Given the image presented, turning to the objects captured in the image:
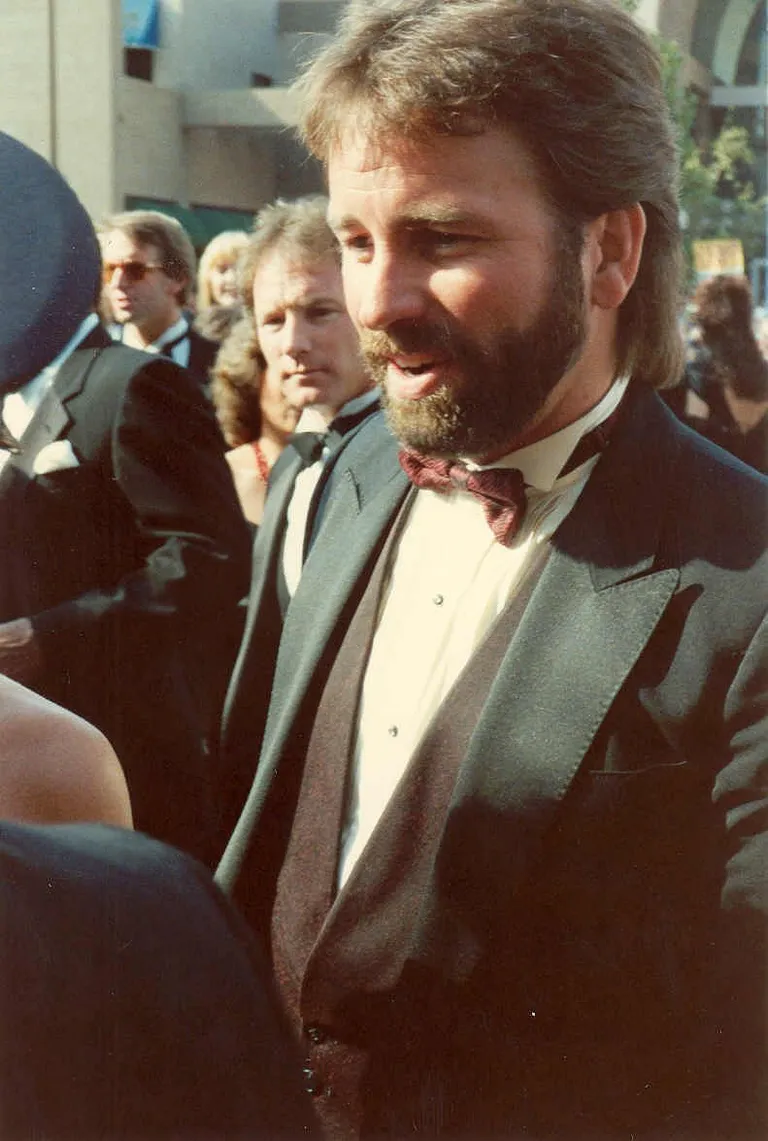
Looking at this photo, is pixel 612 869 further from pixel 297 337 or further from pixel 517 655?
pixel 297 337

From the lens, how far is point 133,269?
4.54 meters

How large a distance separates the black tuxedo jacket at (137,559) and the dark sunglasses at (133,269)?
1.51 m

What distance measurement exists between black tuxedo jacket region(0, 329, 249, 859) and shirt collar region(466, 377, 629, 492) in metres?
1.27

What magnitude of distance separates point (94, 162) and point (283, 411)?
6655 mm

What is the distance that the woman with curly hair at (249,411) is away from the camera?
3.98 m

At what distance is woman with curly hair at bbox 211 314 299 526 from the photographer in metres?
3.98

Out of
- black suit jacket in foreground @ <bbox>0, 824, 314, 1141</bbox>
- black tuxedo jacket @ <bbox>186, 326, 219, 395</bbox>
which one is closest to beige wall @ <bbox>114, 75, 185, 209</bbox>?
black tuxedo jacket @ <bbox>186, 326, 219, 395</bbox>

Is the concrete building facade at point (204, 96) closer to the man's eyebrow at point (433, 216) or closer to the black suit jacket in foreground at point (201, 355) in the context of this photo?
the black suit jacket in foreground at point (201, 355)

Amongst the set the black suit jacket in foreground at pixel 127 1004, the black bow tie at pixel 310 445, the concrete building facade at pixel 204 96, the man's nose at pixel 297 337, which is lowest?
the concrete building facade at pixel 204 96

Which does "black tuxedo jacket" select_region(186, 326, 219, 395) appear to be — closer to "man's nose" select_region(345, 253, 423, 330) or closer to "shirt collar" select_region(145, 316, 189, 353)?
"shirt collar" select_region(145, 316, 189, 353)

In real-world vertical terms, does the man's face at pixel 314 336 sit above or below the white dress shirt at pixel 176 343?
above

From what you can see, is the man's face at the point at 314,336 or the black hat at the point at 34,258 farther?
the man's face at the point at 314,336

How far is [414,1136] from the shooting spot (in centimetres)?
152

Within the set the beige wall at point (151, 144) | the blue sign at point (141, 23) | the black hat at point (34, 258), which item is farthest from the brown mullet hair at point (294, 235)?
the blue sign at point (141, 23)
